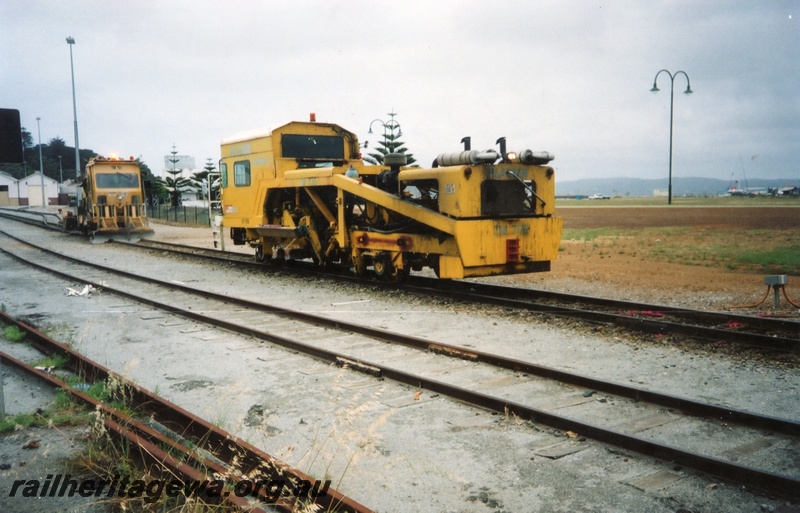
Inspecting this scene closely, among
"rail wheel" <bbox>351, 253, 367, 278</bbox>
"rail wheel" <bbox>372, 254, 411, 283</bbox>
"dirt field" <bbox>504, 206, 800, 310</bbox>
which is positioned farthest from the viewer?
"rail wheel" <bbox>351, 253, 367, 278</bbox>

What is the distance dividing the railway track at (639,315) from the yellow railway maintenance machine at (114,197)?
1738 cm

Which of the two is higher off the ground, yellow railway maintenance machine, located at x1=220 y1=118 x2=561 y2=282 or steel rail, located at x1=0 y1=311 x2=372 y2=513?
yellow railway maintenance machine, located at x1=220 y1=118 x2=561 y2=282

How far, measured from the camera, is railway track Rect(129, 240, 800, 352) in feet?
24.1

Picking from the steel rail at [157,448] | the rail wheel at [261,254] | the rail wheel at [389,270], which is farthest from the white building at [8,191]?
the steel rail at [157,448]

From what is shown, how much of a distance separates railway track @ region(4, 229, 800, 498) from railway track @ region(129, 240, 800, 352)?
241 cm

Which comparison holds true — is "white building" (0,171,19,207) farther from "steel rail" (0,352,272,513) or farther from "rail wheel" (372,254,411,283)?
"steel rail" (0,352,272,513)

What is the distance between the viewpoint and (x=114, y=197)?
26.4 metres

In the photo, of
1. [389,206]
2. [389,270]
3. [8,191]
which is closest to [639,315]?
[389,206]

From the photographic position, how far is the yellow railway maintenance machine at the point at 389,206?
33.9 ft

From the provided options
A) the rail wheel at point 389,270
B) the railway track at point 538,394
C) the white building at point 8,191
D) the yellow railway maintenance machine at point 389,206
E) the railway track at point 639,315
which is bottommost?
the railway track at point 538,394

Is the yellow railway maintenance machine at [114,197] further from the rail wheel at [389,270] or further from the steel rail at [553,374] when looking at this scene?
the steel rail at [553,374]
